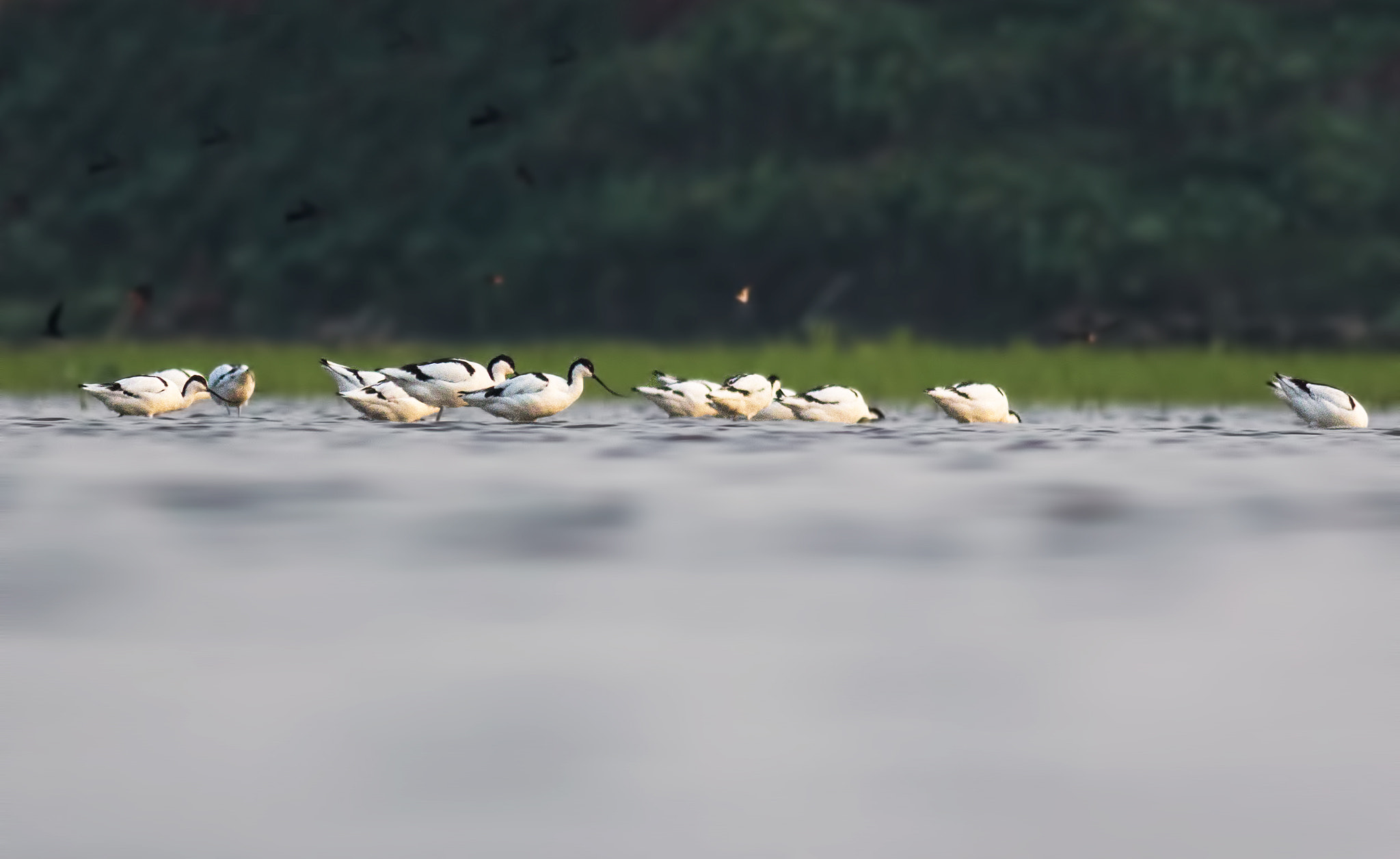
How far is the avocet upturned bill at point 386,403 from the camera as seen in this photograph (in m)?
25.8

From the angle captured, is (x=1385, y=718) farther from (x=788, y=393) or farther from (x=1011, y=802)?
(x=788, y=393)

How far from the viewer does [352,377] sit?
27.4m

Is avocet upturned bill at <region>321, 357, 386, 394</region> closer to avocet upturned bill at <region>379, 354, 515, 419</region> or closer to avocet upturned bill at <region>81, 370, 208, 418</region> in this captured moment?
avocet upturned bill at <region>379, 354, 515, 419</region>

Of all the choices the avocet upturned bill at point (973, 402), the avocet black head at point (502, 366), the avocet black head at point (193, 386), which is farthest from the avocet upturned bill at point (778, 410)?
the avocet black head at point (193, 386)

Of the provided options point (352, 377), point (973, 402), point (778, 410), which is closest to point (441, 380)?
point (352, 377)

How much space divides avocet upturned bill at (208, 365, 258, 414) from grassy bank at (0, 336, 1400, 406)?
5072mm

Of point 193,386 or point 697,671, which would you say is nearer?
point 697,671

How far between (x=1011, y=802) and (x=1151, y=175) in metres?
69.6

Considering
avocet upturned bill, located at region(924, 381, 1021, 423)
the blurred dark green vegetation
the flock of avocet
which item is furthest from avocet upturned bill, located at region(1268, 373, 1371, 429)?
the blurred dark green vegetation

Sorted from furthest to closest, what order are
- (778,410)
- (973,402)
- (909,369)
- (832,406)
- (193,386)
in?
(909,369)
(193,386)
(778,410)
(832,406)
(973,402)

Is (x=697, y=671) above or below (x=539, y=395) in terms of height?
below

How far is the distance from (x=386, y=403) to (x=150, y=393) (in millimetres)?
3212

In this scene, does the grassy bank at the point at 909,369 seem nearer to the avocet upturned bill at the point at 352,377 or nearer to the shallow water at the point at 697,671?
the avocet upturned bill at the point at 352,377

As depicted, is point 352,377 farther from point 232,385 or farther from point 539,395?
point 539,395
